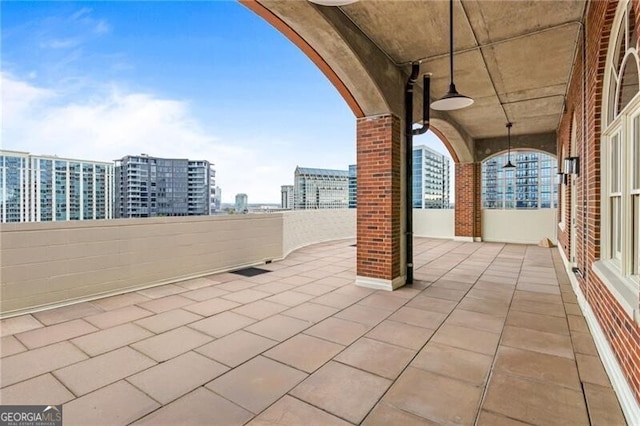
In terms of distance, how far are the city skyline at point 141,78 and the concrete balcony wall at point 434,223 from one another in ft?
10.5

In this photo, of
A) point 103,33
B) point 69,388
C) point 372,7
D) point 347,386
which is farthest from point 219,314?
point 103,33

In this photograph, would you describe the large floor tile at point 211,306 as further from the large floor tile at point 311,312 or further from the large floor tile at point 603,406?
the large floor tile at point 603,406

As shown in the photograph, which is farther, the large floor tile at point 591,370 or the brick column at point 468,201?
the brick column at point 468,201

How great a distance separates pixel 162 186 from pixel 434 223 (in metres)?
8.60

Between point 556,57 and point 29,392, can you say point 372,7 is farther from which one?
point 29,392

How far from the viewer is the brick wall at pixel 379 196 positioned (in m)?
4.49

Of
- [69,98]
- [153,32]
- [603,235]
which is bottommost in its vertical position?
[603,235]

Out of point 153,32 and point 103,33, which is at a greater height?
point 153,32

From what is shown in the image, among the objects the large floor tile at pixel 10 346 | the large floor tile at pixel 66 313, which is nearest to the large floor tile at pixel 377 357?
the large floor tile at pixel 10 346

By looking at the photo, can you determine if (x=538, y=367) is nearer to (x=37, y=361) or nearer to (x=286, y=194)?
(x=37, y=361)

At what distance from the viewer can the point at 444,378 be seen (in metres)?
2.14

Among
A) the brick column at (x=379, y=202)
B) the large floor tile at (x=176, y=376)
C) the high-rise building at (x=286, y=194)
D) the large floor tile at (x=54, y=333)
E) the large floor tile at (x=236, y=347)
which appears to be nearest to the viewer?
the large floor tile at (x=176, y=376)

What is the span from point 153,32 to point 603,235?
8371 mm

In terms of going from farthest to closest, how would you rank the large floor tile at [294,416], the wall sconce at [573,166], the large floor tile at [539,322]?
1. the wall sconce at [573,166]
2. the large floor tile at [539,322]
3. the large floor tile at [294,416]
